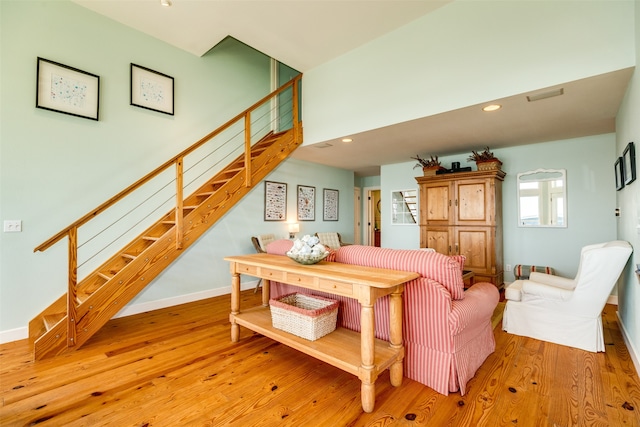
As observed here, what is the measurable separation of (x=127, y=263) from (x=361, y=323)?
2819 millimetres

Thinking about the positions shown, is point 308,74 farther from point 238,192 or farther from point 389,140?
point 238,192

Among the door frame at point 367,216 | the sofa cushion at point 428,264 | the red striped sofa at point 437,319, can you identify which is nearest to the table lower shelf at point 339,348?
the red striped sofa at point 437,319

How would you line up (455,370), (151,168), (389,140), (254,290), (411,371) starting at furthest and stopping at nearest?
(254,290) < (389,140) < (151,168) < (411,371) < (455,370)

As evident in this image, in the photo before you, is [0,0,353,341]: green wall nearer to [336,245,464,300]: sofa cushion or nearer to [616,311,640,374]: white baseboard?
[336,245,464,300]: sofa cushion

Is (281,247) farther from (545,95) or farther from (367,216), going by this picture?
(367,216)

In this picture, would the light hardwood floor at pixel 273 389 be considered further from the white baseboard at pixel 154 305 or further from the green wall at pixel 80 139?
the green wall at pixel 80 139

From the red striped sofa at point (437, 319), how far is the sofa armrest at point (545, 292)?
2.83 feet

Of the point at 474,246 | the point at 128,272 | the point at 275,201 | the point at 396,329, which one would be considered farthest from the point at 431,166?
the point at 128,272

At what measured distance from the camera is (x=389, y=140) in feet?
13.9

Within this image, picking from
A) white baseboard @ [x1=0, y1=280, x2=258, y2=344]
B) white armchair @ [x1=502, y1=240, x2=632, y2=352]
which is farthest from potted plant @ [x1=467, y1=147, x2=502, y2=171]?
white baseboard @ [x1=0, y1=280, x2=258, y2=344]

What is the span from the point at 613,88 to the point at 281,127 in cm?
459

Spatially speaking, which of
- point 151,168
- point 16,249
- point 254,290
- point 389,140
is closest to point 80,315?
point 16,249

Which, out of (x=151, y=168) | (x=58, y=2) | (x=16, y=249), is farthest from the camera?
(x=151, y=168)

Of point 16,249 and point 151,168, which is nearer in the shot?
point 16,249
